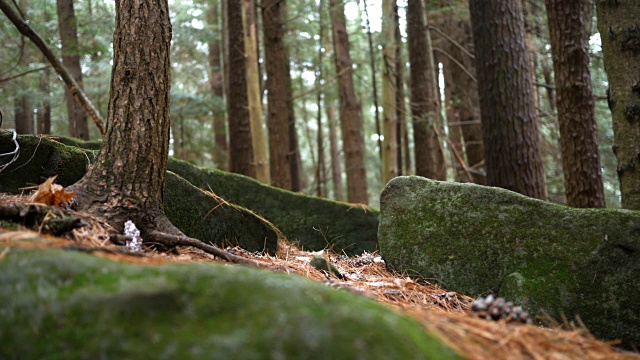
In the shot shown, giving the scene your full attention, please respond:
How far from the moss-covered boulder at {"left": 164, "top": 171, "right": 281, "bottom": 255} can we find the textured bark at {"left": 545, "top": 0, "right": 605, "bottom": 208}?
342cm

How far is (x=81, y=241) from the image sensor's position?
224cm

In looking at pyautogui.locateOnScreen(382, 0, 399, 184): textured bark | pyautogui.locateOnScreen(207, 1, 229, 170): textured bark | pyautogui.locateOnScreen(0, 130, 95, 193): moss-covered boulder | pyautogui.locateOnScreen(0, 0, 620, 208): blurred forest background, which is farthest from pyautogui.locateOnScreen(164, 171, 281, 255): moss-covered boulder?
pyautogui.locateOnScreen(207, 1, 229, 170): textured bark

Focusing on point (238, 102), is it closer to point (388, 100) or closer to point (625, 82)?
point (388, 100)

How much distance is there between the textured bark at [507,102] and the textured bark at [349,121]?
187 inches

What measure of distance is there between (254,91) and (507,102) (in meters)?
4.81

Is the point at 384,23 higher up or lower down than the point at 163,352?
higher up

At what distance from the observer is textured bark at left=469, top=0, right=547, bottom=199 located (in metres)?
5.87

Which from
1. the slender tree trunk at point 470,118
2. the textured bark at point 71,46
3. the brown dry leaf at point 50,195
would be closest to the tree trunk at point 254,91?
the textured bark at point 71,46

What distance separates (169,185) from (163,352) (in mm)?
2620

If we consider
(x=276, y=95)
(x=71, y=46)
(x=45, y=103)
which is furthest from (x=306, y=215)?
(x=45, y=103)

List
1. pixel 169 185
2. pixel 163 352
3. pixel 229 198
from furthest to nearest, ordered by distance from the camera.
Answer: pixel 229 198 → pixel 169 185 → pixel 163 352

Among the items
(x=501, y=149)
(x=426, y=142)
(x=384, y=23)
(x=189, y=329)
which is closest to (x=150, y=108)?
(x=189, y=329)

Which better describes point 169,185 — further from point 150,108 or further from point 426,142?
point 426,142

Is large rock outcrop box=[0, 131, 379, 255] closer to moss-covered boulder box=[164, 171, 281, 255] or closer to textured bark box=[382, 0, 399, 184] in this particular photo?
moss-covered boulder box=[164, 171, 281, 255]
